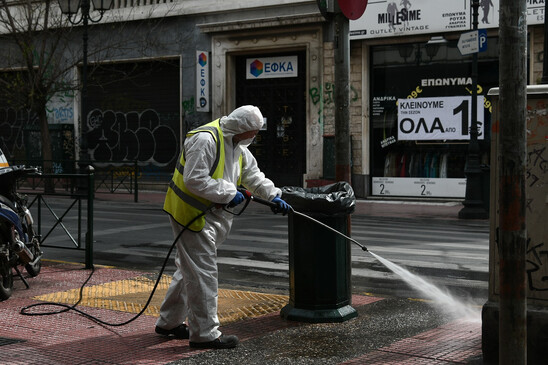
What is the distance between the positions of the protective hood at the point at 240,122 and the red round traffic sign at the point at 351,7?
153 cm

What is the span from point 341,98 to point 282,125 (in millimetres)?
16832

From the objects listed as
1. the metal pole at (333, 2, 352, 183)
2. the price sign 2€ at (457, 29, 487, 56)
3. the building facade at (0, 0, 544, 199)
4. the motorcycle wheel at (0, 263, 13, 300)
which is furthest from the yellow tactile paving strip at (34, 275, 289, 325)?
the building facade at (0, 0, 544, 199)

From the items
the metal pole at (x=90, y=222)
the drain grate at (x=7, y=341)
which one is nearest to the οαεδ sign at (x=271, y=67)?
the metal pole at (x=90, y=222)

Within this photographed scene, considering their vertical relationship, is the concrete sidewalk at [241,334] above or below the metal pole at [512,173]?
below

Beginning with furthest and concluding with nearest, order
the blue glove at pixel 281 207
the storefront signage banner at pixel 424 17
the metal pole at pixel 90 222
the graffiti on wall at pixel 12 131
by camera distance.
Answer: the graffiti on wall at pixel 12 131 → the storefront signage banner at pixel 424 17 → the metal pole at pixel 90 222 → the blue glove at pixel 281 207

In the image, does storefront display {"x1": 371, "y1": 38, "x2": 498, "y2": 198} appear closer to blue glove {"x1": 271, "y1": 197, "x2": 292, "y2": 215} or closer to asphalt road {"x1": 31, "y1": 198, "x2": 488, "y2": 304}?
asphalt road {"x1": 31, "y1": 198, "x2": 488, "y2": 304}

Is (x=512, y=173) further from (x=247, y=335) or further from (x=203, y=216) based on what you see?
(x=247, y=335)

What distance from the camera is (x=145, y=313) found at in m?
6.91

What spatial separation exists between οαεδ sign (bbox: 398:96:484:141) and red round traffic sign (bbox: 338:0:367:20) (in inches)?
560

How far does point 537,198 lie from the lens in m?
5.14

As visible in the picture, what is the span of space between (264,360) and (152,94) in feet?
71.7

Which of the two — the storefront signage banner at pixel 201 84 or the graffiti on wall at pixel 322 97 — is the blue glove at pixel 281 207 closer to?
the graffiti on wall at pixel 322 97

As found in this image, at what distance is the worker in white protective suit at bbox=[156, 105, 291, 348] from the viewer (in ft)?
18.5

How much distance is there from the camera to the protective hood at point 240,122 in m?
5.81
